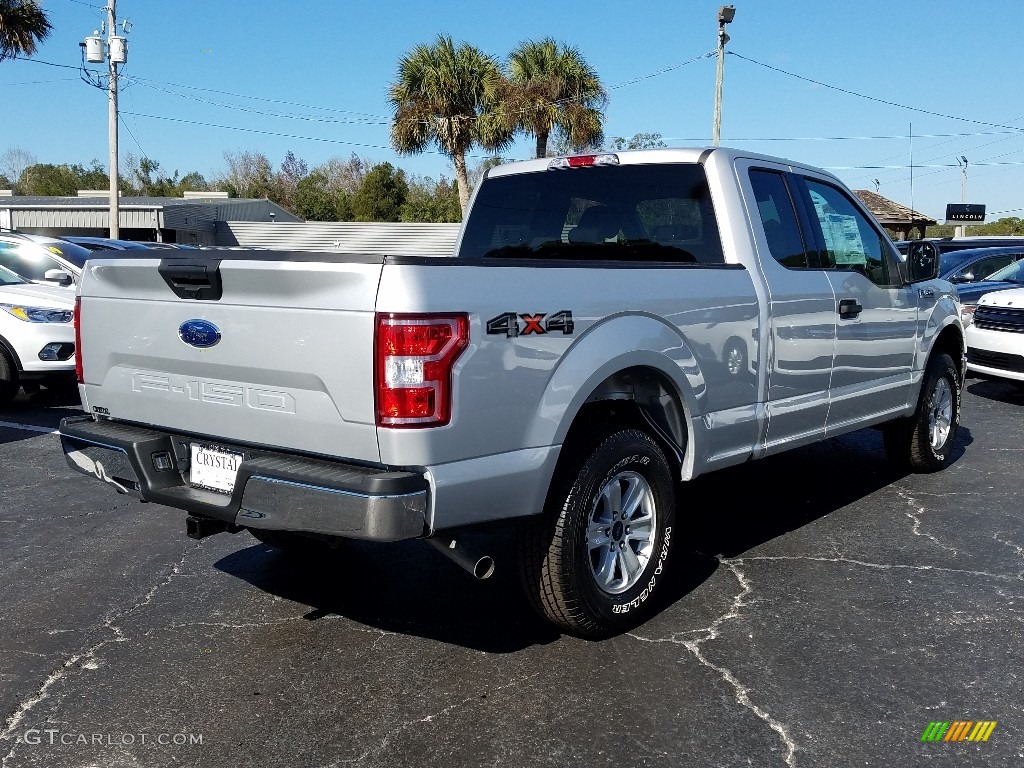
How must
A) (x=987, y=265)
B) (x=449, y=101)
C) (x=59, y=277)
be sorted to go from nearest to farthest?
(x=59, y=277) → (x=987, y=265) → (x=449, y=101)

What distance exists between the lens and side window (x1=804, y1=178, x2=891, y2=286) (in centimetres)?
552

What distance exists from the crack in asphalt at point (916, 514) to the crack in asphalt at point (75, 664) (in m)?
A: 3.97

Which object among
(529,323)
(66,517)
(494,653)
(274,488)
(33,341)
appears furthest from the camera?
(33,341)

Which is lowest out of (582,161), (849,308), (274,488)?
(274,488)

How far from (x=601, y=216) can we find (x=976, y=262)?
1048 centimetres

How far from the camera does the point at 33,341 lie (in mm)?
9359

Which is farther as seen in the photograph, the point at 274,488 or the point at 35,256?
the point at 35,256

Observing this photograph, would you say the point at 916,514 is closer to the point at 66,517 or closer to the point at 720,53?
the point at 66,517

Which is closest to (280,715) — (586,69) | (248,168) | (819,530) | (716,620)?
(716,620)

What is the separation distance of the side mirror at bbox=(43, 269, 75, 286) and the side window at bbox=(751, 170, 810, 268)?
750cm

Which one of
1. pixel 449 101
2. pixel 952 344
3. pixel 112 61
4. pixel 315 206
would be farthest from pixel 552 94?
pixel 315 206

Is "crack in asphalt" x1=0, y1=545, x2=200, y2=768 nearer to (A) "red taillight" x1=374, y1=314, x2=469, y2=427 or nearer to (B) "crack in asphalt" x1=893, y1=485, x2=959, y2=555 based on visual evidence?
(A) "red taillight" x1=374, y1=314, x2=469, y2=427

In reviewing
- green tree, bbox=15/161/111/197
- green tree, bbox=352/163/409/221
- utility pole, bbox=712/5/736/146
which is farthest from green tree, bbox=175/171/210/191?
utility pole, bbox=712/5/736/146

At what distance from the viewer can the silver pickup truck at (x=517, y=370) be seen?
321cm
